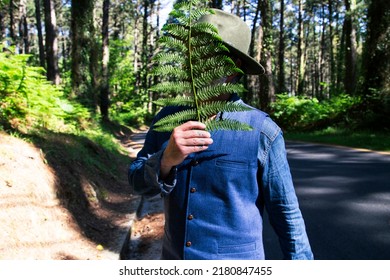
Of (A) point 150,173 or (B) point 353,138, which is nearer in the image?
(A) point 150,173

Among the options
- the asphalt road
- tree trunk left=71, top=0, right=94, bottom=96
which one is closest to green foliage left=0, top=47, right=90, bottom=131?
the asphalt road

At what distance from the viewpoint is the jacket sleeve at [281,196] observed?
1.85 m

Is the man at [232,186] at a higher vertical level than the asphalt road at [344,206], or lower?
higher

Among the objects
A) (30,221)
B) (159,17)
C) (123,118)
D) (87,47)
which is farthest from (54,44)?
(159,17)

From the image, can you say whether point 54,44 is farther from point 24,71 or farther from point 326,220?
point 326,220

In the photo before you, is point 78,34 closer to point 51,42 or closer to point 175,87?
point 51,42

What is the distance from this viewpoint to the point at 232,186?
5.99 feet

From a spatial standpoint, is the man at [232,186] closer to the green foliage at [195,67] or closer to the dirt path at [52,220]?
the green foliage at [195,67]

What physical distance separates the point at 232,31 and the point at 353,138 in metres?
14.4

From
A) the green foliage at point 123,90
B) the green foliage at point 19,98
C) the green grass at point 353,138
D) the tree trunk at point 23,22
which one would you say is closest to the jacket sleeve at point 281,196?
the green foliage at point 19,98

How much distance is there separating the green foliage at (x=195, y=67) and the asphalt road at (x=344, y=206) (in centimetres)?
357

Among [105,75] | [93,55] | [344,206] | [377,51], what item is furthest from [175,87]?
[105,75]

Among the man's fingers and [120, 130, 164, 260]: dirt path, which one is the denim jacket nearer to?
the man's fingers

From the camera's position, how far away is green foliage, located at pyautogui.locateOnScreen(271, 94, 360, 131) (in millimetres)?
18891
